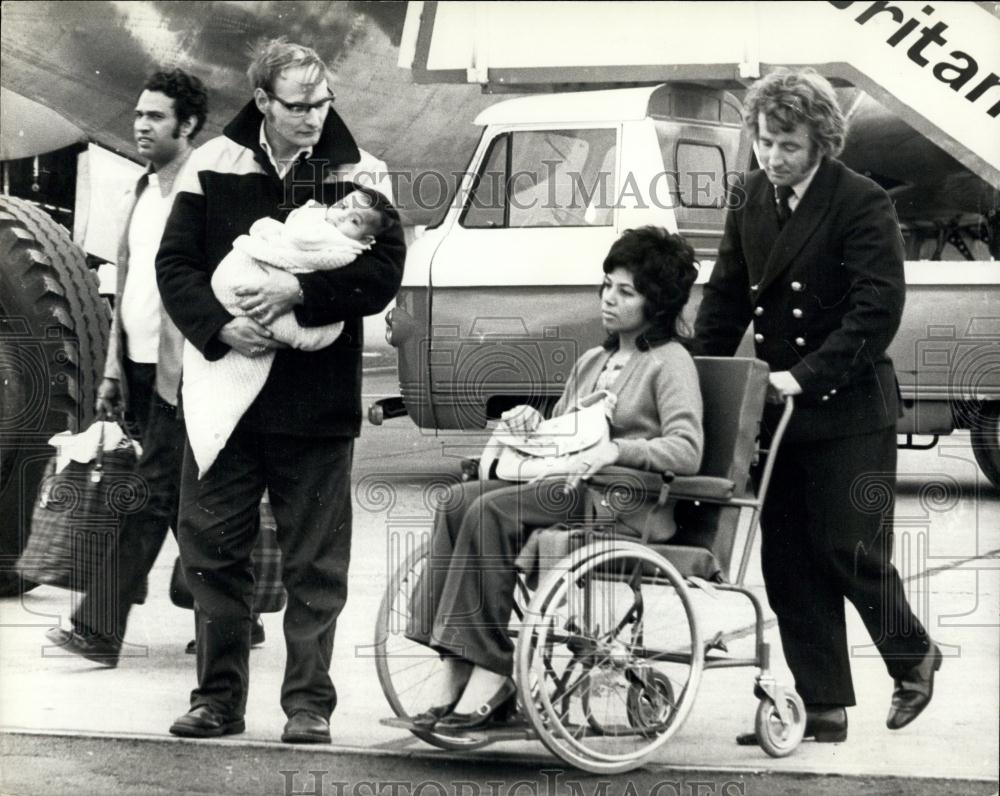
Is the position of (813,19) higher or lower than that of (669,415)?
higher

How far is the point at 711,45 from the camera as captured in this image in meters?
4.74

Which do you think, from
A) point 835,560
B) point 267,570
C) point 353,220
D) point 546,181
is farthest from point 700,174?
point 267,570

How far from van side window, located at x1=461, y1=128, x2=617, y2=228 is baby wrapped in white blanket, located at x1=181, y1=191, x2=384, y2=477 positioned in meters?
0.72

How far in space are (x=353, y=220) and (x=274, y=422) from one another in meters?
0.61

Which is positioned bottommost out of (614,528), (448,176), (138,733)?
(138,733)

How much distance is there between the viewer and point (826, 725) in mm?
4484

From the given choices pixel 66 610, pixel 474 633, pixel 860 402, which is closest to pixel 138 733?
pixel 66 610

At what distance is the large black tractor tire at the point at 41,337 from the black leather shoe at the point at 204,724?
3.13ft

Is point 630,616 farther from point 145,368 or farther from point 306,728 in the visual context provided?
point 145,368

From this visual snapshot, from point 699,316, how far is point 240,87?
5.16ft

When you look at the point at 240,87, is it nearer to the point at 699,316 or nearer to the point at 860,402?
the point at 699,316

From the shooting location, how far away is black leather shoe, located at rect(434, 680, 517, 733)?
161 inches

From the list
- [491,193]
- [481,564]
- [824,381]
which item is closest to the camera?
[481,564]

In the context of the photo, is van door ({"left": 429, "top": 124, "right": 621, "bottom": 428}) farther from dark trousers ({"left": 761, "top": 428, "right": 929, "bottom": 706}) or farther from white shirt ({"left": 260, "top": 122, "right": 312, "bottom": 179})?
dark trousers ({"left": 761, "top": 428, "right": 929, "bottom": 706})
